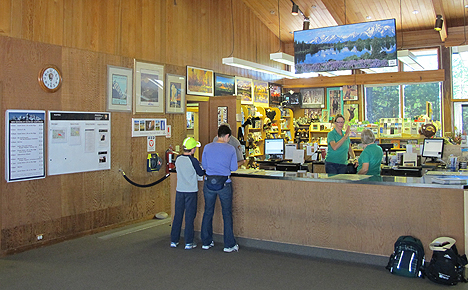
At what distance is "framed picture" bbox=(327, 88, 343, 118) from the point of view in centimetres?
1298

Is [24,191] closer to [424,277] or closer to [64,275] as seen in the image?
[64,275]

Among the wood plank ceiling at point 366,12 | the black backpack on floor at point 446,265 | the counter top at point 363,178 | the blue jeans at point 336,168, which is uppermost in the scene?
the wood plank ceiling at point 366,12

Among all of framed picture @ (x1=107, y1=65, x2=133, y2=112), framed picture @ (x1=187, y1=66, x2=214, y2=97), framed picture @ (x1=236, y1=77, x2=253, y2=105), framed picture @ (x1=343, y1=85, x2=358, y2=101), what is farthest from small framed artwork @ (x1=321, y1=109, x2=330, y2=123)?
framed picture @ (x1=107, y1=65, x2=133, y2=112)

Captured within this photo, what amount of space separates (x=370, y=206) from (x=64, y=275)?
3.63m

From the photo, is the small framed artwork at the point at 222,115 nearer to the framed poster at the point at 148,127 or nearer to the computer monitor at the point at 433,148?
the framed poster at the point at 148,127

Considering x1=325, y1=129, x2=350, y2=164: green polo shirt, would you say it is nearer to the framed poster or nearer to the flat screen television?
the flat screen television

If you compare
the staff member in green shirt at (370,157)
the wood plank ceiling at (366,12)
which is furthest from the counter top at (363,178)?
the wood plank ceiling at (366,12)

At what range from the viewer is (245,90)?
11078mm

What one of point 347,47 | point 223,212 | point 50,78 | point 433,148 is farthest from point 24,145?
point 433,148

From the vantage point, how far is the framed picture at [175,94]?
26.8 ft

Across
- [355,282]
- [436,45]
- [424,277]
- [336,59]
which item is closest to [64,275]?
[355,282]

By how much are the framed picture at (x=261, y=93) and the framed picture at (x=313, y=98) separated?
5.77 feet

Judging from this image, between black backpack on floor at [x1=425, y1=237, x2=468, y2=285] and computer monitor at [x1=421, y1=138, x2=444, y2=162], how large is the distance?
13.7ft

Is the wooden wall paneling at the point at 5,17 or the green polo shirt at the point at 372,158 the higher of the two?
the wooden wall paneling at the point at 5,17
